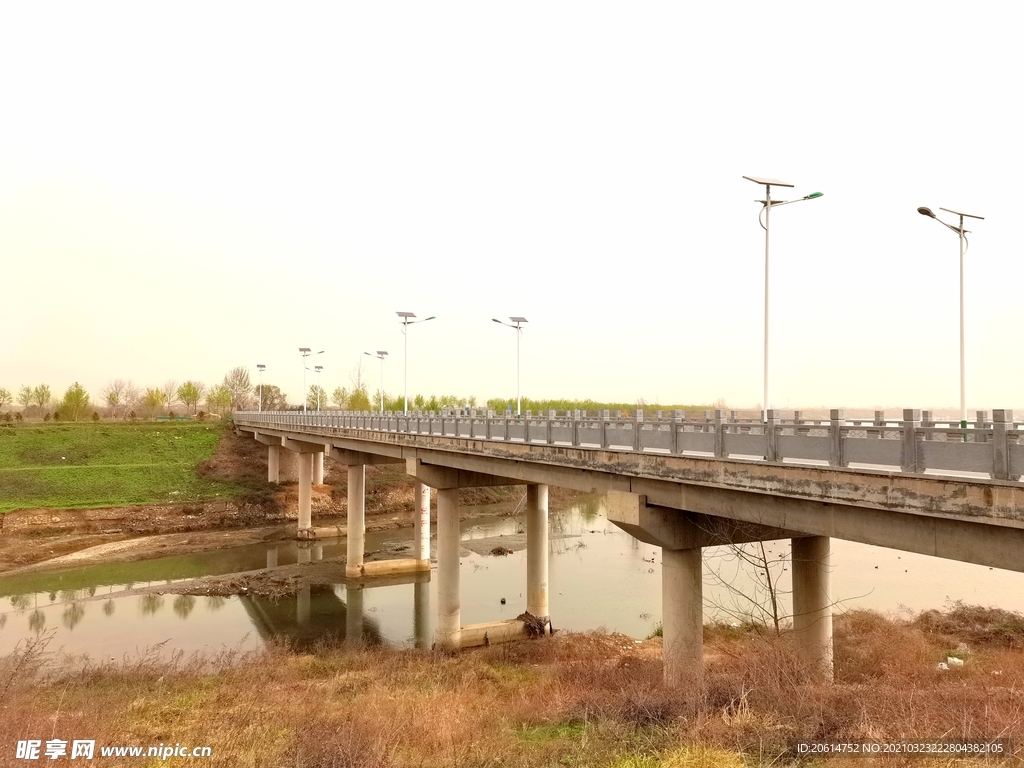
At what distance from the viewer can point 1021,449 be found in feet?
28.8

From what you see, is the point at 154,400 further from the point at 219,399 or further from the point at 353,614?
the point at 353,614

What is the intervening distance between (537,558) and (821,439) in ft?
58.5

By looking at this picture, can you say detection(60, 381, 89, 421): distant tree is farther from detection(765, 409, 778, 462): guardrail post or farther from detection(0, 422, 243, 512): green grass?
detection(765, 409, 778, 462): guardrail post

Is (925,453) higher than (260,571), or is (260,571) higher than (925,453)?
(925,453)

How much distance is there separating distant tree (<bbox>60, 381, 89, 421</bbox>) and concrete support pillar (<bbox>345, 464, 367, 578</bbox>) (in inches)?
3140

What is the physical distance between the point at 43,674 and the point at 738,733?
22149 millimetres

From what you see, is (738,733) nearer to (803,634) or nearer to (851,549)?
(803,634)

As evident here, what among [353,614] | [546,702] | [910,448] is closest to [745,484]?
[910,448]

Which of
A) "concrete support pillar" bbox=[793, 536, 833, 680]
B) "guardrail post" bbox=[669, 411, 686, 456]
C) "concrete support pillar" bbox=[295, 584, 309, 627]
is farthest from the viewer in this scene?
"concrete support pillar" bbox=[295, 584, 309, 627]

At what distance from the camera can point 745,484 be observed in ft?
41.4

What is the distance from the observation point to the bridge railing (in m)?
9.20

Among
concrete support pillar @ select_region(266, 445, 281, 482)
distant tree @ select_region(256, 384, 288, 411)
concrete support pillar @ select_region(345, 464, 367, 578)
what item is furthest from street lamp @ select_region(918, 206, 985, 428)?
distant tree @ select_region(256, 384, 288, 411)

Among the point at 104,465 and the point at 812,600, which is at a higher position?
the point at 812,600

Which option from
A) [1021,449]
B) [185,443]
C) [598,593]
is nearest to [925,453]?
[1021,449]
